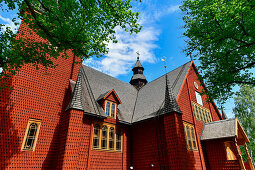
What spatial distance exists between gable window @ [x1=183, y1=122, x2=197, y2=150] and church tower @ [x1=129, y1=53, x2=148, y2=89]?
15039 millimetres

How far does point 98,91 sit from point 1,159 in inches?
370

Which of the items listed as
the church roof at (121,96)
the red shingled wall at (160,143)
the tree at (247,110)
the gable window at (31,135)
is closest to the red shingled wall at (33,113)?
the gable window at (31,135)

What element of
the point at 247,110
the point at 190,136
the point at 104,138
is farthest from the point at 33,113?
the point at 247,110

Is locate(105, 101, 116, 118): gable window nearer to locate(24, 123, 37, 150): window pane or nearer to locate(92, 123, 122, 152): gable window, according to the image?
locate(92, 123, 122, 152): gable window

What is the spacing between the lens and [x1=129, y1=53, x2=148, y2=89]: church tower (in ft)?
98.7

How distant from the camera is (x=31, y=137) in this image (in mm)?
11125

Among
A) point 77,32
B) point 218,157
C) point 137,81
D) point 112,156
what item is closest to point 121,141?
point 112,156

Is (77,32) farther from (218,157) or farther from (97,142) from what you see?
(218,157)

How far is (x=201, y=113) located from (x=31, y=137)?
18068mm

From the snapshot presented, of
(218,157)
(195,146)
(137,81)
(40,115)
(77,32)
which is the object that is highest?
(137,81)

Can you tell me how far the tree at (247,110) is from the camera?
28106 mm

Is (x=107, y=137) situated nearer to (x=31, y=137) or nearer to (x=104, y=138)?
(x=104, y=138)

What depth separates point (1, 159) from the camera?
9.40m

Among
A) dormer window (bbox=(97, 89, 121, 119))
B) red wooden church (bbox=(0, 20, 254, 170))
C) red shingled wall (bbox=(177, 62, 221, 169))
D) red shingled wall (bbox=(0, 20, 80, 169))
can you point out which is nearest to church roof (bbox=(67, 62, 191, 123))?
red wooden church (bbox=(0, 20, 254, 170))
